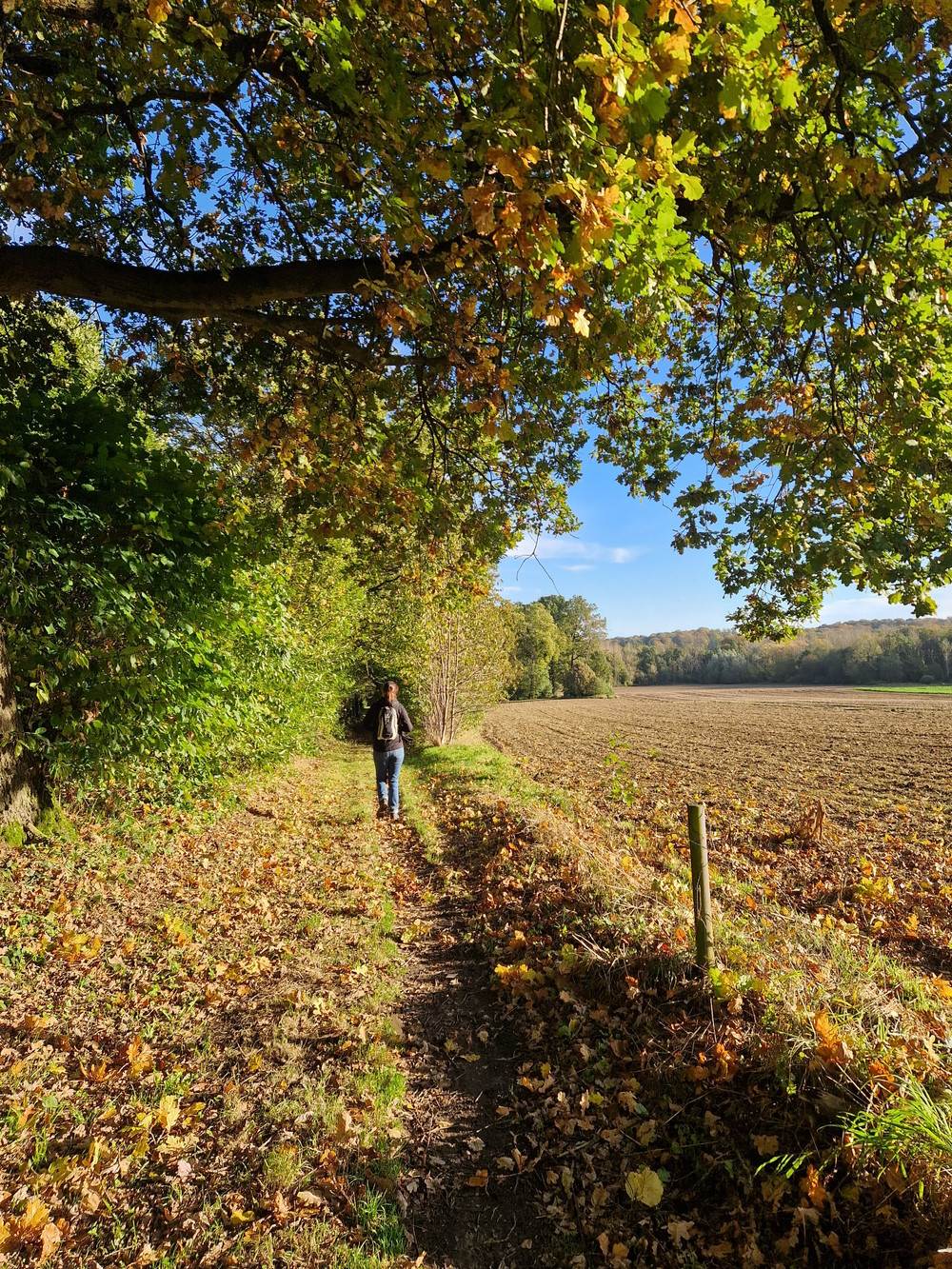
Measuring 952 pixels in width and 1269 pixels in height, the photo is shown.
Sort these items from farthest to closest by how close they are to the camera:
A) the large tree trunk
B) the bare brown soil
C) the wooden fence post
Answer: the bare brown soil
the large tree trunk
the wooden fence post

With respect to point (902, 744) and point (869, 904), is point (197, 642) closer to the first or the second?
point (869, 904)

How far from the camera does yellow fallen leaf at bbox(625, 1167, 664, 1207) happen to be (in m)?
2.61

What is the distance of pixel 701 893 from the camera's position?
12.8 ft

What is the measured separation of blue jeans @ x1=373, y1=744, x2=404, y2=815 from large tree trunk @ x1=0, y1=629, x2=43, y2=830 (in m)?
4.83

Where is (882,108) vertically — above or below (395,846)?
above

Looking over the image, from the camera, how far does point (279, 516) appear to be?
6285mm

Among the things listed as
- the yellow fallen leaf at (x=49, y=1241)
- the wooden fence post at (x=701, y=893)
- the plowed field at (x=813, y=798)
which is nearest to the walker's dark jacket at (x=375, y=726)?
the plowed field at (x=813, y=798)

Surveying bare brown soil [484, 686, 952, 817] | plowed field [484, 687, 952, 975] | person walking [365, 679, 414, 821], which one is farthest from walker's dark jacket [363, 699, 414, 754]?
bare brown soil [484, 686, 952, 817]

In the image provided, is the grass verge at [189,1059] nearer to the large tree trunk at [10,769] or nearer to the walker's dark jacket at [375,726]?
the large tree trunk at [10,769]

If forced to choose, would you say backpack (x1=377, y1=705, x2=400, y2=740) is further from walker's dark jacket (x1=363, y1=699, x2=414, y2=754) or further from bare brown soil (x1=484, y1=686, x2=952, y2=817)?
bare brown soil (x1=484, y1=686, x2=952, y2=817)

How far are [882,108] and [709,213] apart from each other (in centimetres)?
140

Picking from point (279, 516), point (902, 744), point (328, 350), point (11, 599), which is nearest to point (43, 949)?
point (11, 599)

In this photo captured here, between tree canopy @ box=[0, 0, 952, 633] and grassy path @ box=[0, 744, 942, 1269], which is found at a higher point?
tree canopy @ box=[0, 0, 952, 633]

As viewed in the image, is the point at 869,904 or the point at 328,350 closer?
the point at 328,350
